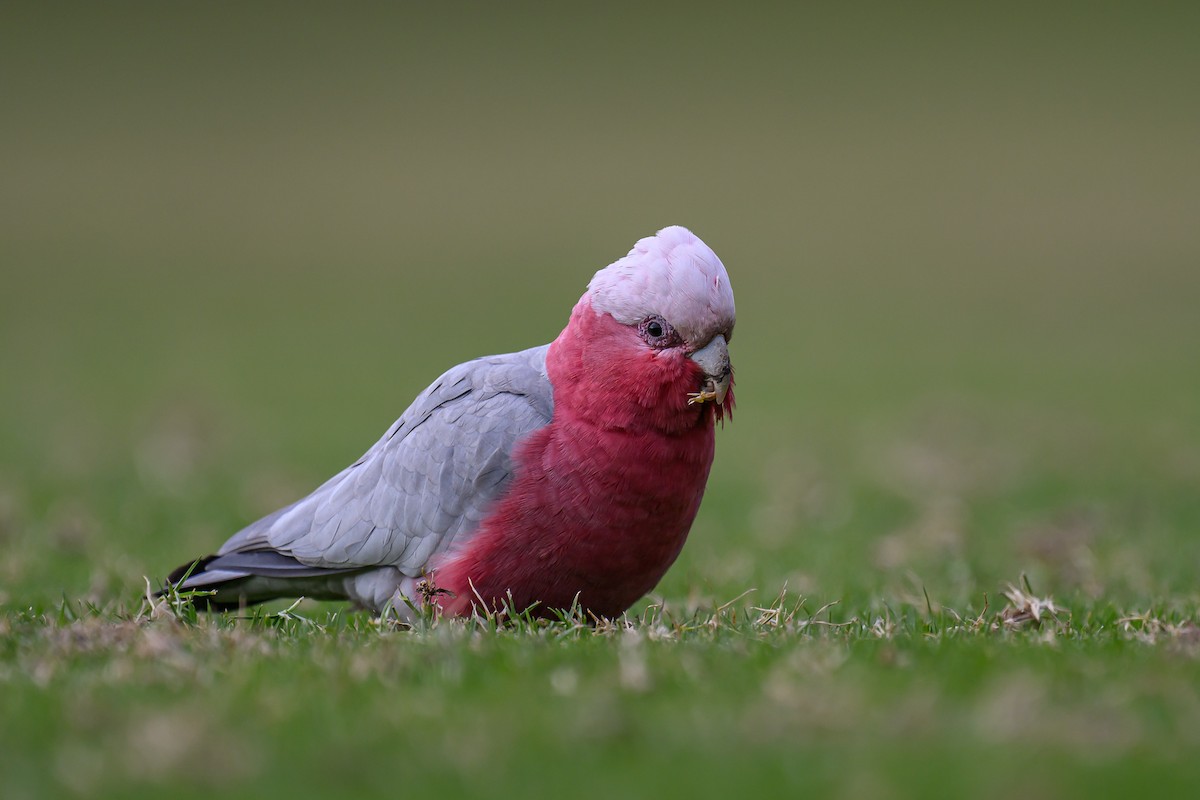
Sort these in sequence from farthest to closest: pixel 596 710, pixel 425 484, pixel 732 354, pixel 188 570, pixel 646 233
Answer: pixel 646 233, pixel 732 354, pixel 188 570, pixel 425 484, pixel 596 710

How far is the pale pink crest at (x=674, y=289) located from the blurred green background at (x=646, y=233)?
5.52ft

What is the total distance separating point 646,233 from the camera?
2523 centimetres

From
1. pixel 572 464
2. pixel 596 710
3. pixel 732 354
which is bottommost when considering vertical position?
pixel 732 354

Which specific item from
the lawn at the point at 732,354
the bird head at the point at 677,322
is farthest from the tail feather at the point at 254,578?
the bird head at the point at 677,322

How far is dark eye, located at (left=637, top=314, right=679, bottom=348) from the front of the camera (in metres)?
4.75

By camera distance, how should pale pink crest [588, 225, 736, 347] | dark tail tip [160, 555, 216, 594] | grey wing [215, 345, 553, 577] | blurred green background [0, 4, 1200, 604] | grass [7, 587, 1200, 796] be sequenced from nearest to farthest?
1. grass [7, 587, 1200, 796]
2. pale pink crest [588, 225, 736, 347]
3. grey wing [215, 345, 553, 577]
4. dark tail tip [160, 555, 216, 594]
5. blurred green background [0, 4, 1200, 604]

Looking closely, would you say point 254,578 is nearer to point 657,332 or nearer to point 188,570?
point 188,570

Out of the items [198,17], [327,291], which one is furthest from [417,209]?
[198,17]

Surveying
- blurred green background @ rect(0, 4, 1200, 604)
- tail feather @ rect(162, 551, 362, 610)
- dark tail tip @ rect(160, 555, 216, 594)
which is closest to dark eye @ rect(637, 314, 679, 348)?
tail feather @ rect(162, 551, 362, 610)

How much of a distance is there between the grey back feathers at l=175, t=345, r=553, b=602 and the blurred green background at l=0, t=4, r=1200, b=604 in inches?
37.5

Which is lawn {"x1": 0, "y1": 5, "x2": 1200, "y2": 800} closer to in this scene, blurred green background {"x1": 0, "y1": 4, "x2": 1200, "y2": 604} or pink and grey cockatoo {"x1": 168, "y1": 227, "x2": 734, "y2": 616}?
blurred green background {"x1": 0, "y1": 4, "x2": 1200, "y2": 604}

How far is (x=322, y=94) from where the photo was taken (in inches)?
1296

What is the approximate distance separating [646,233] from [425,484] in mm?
20511

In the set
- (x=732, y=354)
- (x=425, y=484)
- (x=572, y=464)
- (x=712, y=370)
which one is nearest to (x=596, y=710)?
(x=572, y=464)
